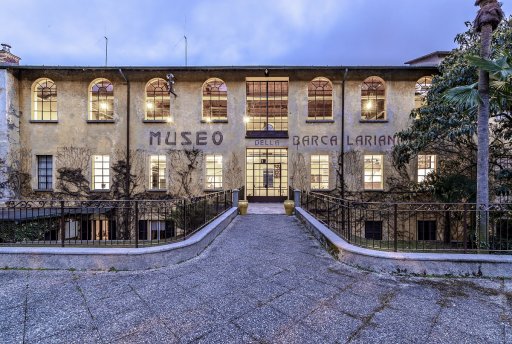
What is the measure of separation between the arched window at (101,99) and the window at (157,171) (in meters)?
3.38

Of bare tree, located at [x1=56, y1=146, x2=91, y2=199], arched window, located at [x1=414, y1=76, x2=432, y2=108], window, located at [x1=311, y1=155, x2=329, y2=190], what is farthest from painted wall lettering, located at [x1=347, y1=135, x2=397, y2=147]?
bare tree, located at [x1=56, y1=146, x2=91, y2=199]

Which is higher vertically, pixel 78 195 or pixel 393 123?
pixel 393 123

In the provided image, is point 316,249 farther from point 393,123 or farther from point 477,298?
point 393,123

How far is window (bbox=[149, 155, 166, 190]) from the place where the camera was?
13430 millimetres

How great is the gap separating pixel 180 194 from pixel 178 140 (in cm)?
298

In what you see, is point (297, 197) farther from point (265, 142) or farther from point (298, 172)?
point (265, 142)

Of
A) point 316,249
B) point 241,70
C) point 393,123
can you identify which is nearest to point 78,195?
point 241,70

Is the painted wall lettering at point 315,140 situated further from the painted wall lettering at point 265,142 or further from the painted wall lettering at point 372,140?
the painted wall lettering at point 265,142

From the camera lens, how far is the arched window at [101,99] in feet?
44.4

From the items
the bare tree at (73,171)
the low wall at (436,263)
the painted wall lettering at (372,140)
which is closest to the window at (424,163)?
the painted wall lettering at (372,140)

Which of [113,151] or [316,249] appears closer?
[316,249]

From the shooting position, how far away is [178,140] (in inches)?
528

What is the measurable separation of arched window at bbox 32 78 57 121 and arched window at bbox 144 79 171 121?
505 cm

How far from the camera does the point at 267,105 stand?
1448cm
